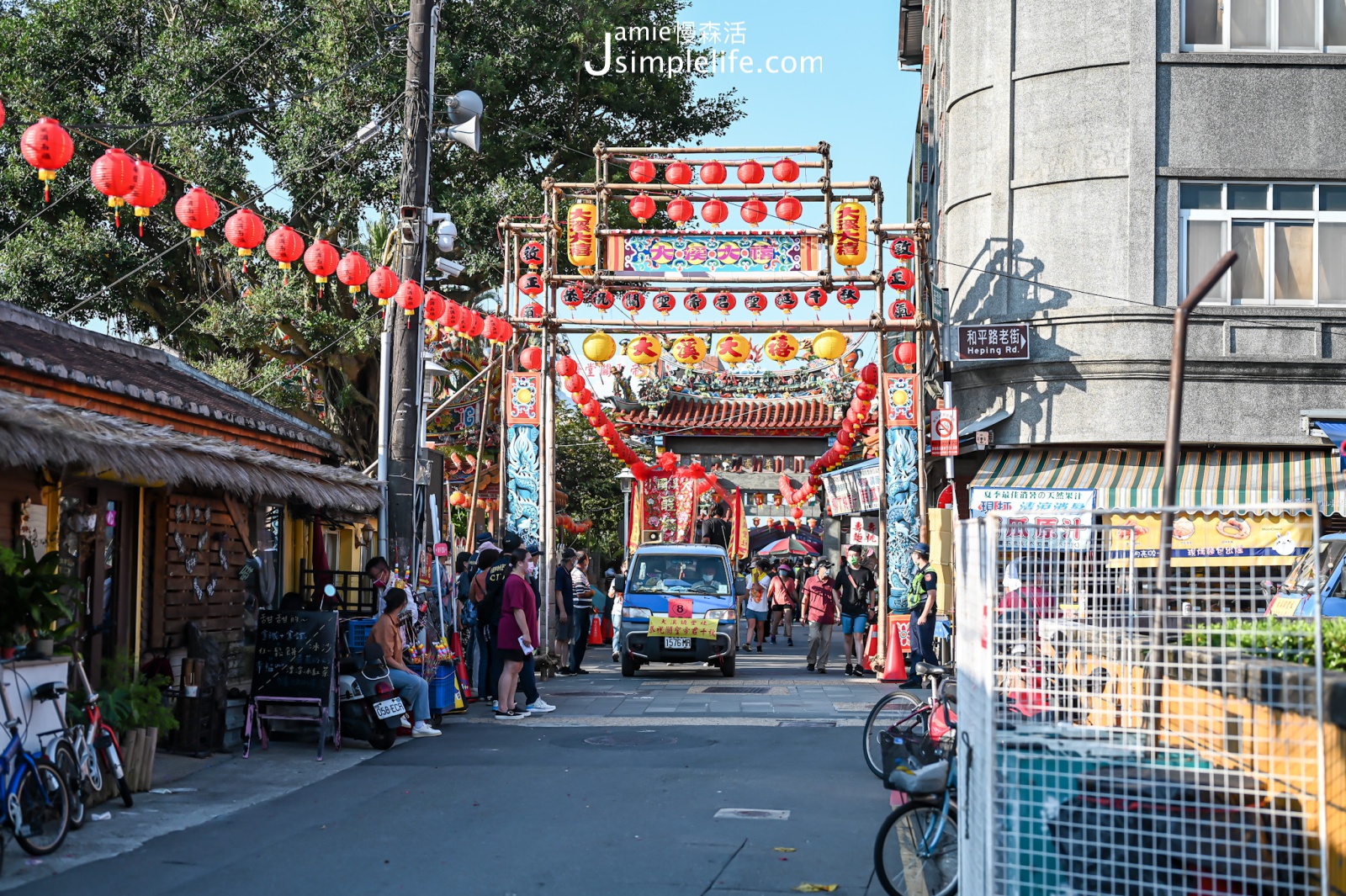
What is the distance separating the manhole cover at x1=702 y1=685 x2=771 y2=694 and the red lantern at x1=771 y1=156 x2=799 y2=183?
7.46m

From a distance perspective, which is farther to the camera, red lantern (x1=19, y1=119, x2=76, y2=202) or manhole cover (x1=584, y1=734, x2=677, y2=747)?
manhole cover (x1=584, y1=734, x2=677, y2=747)

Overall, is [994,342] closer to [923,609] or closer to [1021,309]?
[1021,309]

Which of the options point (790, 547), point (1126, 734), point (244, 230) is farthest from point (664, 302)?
point (790, 547)

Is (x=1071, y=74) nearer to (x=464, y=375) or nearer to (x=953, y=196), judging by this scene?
(x=953, y=196)

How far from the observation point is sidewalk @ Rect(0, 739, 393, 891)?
26.1 ft

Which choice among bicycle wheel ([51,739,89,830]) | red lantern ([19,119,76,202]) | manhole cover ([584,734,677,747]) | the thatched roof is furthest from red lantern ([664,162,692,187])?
bicycle wheel ([51,739,89,830])

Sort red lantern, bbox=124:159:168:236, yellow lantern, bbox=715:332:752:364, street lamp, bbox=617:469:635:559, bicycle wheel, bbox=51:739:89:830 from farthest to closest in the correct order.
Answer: street lamp, bbox=617:469:635:559 < yellow lantern, bbox=715:332:752:364 < red lantern, bbox=124:159:168:236 < bicycle wheel, bbox=51:739:89:830

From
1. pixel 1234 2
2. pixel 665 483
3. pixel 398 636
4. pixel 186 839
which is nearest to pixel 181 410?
pixel 398 636

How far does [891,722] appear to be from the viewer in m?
10.6

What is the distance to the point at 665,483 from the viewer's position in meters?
31.3

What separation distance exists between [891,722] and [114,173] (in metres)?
7.80

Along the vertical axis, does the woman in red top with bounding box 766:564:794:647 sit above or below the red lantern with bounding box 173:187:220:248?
below

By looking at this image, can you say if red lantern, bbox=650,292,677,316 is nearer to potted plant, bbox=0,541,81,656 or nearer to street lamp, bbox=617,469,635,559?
street lamp, bbox=617,469,635,559

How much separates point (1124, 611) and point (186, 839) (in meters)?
6.15
